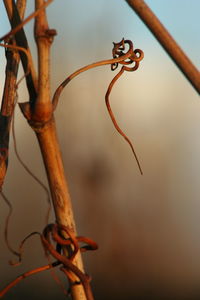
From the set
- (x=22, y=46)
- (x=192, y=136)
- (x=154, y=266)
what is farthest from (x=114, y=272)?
(x=22, y=46)

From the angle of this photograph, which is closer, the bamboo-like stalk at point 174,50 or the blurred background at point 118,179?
the bamboo-like stalk at point 174,50

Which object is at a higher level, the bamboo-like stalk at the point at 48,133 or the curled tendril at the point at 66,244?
the bamboo-like stalk at the point at 48,133

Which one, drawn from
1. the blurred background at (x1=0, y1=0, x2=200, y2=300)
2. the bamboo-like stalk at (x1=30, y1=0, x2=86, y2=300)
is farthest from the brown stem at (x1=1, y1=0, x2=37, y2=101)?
the blurred background at (x1=0, y1=0, x2=200, y2=300)

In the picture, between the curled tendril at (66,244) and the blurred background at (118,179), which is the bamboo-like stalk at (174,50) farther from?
the blurred background at (118,179)

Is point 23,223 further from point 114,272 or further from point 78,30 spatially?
point 78,30

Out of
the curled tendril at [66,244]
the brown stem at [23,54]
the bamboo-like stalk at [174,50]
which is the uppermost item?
the brown stem at [23,54]

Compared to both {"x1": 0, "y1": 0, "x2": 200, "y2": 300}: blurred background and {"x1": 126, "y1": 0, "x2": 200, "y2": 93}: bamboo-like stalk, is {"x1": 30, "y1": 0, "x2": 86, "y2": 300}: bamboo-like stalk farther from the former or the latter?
{"x1": 0, "y1": 0, "x2": 200, "y2": 300}: blurred background

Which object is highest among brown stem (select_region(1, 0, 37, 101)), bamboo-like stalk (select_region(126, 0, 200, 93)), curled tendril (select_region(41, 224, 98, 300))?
brown stem (select_region(1, 0, 37, 101))

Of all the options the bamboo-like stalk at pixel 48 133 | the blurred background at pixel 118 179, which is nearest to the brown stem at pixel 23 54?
the bamboo-like stalk at pixel 48 133

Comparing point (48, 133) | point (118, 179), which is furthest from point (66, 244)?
point (118, 179)

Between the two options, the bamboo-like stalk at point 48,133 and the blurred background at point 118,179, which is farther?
the blurred background at point 118,179

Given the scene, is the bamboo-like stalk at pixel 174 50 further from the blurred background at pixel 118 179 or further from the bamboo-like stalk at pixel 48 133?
the blurred background at pixel 118 179
